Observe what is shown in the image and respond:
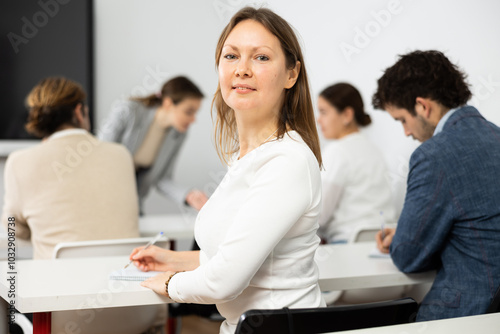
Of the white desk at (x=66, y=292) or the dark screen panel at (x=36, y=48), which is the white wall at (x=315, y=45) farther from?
the white desk at (x=66, y=292)

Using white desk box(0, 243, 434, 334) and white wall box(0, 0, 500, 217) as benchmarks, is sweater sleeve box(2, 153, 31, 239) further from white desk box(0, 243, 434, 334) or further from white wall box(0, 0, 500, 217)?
white wall box(0, 0, 500, 217)

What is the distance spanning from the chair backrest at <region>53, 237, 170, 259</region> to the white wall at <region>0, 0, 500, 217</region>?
0.98m

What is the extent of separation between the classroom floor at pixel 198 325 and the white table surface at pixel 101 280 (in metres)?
1.68

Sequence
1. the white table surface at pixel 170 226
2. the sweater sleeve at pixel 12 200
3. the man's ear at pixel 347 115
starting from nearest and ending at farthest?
the sweater sleeve at pixel 12 200 < the white table surface at pixel 170 226 < the man's ear at pixel 347 115

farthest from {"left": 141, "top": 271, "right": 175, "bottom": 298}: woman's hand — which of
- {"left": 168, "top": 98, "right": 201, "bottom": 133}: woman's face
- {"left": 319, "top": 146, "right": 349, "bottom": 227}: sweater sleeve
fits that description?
{"left": 168, "top": 98, "right": 201, "bottom": 133}: woman's face

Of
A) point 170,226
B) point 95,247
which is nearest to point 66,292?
point 95,247

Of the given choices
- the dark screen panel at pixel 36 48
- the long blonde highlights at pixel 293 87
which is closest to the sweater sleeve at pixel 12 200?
the long blonde highlights at pixel 293 87

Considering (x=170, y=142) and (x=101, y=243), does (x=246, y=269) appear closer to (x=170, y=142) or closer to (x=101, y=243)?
(x=101, y=243)

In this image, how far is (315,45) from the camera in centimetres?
374

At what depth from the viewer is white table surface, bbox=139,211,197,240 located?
263 centimetres

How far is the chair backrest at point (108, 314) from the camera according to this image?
1793 mm

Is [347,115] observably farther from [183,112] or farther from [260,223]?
[260,223]

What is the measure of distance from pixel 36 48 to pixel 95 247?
9.40ft

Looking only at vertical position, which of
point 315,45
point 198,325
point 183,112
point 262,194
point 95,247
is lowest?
point 198,325
